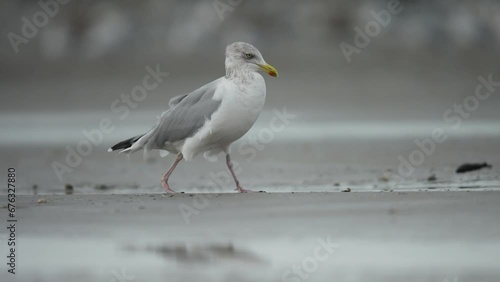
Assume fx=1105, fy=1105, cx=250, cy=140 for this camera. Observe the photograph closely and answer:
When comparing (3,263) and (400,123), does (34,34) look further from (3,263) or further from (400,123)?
(3,263)

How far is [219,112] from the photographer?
36.4ft

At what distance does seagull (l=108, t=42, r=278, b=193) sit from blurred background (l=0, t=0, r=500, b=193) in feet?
4.60

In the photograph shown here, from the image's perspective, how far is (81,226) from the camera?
9.07 m

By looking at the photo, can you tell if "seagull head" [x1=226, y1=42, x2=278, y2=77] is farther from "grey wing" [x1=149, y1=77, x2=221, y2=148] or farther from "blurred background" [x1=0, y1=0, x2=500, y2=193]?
"blurred background" [x1=0, y1=0, x2=500, y2=193]

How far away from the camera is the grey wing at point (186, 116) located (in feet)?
36.9

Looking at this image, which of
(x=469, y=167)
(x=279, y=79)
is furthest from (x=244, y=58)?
(x=279, y=79)

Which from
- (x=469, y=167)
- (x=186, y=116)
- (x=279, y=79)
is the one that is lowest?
(x=469, y=167)

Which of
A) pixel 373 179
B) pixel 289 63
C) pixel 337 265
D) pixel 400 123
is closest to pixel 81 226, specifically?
pixel 337 265

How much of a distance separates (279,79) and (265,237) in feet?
55.0

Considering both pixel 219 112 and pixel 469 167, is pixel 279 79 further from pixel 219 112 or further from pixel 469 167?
pixel 219 112

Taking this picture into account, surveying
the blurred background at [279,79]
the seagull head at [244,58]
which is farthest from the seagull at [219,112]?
the blurred background at [279,79]

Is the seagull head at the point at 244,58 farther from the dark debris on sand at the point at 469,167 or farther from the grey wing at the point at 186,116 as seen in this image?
the dark debris on sand at the point at 469,167

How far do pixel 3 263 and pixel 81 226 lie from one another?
1.24 meters

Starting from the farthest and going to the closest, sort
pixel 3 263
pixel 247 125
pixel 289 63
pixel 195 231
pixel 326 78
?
pixel 289 63 < pixel 326 78 < pixel 247 125 < pixel 195 231 < pixel 3 263
